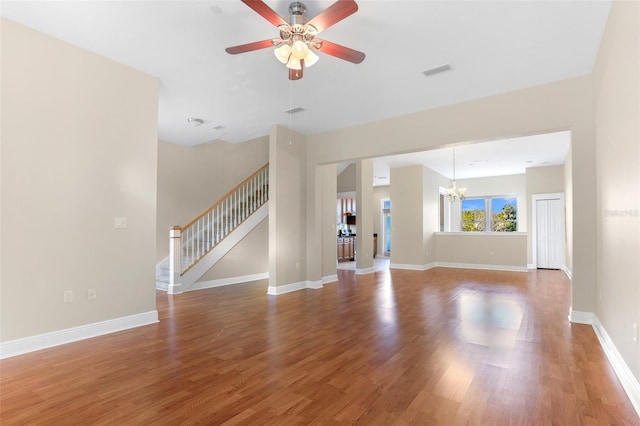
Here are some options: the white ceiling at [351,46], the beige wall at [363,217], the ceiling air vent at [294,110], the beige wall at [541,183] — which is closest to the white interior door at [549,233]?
the beige wall at [541,183]

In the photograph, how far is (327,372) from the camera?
257 centimetres

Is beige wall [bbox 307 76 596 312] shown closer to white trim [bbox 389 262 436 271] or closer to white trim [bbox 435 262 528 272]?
white trim [bbox 389 262 436 271]

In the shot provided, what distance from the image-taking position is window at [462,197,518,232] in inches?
467

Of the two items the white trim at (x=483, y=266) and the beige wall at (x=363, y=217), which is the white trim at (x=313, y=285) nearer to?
the beige wall at (x=363, y=217)

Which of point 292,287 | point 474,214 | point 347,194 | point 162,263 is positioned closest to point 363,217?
point 292,287

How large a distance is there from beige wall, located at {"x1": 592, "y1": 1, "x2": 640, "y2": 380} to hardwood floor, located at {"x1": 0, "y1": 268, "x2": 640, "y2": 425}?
491 mm

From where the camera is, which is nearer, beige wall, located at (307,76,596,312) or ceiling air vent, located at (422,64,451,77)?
ceiling air vent, located at (422,64,451,77)

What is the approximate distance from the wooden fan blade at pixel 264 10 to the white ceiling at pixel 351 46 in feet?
1.13

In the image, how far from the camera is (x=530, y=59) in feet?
11.6

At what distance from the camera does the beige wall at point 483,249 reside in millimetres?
8891

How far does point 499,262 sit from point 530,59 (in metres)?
6.96

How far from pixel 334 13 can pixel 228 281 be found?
18.5 feet

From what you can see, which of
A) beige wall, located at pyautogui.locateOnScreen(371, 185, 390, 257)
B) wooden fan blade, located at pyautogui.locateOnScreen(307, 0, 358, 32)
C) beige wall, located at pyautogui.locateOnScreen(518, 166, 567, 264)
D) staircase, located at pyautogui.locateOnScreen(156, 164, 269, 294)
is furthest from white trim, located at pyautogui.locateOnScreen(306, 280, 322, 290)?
beige wall, located at pyautogui.locateOnScreen(371, 185, 390, 257)

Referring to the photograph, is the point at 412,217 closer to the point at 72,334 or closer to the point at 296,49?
the point at 296,49
